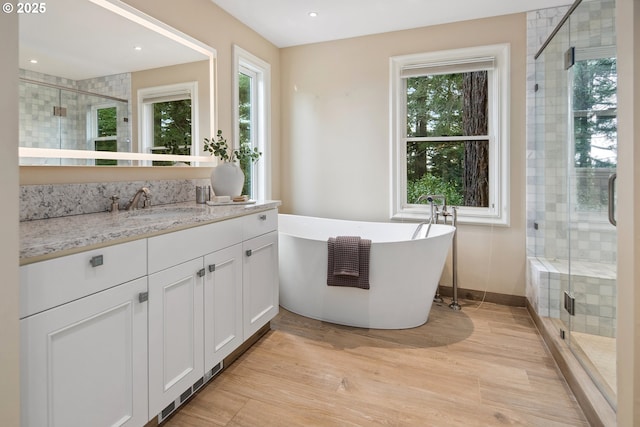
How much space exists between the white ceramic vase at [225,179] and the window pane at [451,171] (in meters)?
1.82

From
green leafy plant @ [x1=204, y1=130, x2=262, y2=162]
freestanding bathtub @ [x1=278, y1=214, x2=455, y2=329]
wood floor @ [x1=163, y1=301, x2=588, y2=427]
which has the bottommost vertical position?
wood floor @ [x1=163, y1=301, x2=588, y2=427]

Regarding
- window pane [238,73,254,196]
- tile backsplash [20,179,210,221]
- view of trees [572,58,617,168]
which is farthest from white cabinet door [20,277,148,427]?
view of trees [572,58,617,168]

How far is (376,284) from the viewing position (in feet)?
8.55

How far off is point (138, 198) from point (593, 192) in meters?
2.74

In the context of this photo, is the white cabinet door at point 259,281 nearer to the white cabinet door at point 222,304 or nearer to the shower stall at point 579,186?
the white cabinet door at point 222,304

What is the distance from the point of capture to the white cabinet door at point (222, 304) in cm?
183

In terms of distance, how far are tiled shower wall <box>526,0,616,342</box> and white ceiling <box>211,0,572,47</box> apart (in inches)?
15.7

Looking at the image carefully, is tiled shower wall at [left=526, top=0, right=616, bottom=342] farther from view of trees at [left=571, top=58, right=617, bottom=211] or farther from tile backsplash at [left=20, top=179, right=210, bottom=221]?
tile backsplash at [left=20, top=179, right=210, bottom=221]

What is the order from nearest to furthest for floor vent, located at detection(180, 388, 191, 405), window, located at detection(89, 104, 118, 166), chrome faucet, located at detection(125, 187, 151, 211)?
floor vent, located at detection(180, 388, 191, 405) < window, located at detection(89, 104, 118, 166) < chrome faucet, located at detection(125, 187, 151, 211)

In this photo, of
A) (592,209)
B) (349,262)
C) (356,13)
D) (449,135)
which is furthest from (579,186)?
(356,13)

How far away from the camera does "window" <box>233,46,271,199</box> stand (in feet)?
11.7

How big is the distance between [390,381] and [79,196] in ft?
6.36

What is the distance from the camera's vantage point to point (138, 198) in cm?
215

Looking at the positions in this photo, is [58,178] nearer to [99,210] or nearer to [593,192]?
[99,210]
